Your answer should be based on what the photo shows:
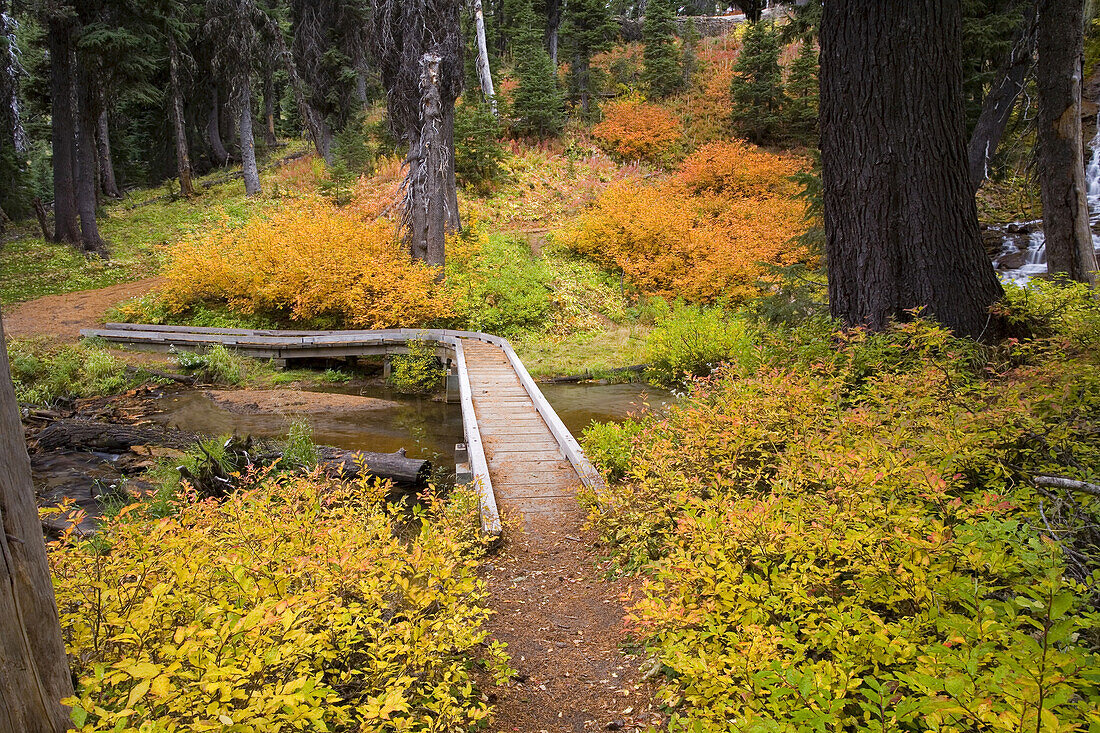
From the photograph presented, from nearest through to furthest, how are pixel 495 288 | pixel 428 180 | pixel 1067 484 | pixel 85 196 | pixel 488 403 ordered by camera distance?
pixel 1067 484, pixel 488 403, pixel 428 180, pixel 495 288, pixel 85 196

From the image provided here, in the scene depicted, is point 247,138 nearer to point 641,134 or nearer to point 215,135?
point 215,135

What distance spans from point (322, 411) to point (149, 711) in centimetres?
916

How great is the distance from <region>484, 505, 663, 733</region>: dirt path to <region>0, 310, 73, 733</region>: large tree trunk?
1.82 metres

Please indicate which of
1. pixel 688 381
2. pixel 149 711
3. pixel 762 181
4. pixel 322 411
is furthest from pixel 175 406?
pixel 762 181

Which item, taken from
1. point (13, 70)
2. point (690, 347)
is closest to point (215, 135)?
point (13, 70)

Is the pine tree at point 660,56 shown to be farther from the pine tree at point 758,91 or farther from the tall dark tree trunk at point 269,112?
the tall dark tree trunk at point 269,112

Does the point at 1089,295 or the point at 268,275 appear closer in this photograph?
the point at 1089,295

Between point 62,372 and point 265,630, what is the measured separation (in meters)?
11.5

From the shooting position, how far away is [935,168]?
16.7 ft

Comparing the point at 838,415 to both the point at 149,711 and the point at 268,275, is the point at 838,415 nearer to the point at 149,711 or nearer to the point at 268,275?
the point at 149,711

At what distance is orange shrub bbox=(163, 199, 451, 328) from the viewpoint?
522 inches

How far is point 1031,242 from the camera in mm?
13688

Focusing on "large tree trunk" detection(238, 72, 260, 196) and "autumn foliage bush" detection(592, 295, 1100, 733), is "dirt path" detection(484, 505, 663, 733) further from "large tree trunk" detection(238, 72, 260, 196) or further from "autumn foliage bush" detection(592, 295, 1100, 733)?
"large tree trunk" detection(238, 72, 260, 196)

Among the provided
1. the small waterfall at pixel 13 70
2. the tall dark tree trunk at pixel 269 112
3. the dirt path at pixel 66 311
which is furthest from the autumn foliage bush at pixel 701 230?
the small waterfall at pixel 13 70
